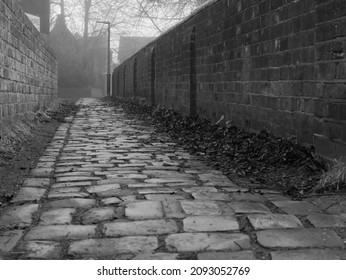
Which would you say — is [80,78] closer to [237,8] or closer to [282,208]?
[237,8]

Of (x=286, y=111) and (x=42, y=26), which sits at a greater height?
(x=42, y=26)

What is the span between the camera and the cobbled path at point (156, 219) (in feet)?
8.34

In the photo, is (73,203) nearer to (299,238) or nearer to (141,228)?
(141,228)

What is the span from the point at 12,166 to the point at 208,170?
215cm

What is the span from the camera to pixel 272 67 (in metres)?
5.85

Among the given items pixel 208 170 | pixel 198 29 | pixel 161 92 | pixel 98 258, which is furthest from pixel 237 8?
pixel 161 92

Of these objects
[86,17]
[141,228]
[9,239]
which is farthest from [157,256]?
[86,17]

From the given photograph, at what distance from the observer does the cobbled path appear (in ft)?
8.34

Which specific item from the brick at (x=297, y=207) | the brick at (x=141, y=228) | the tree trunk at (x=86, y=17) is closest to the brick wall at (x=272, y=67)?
the brick at (x=297, y=207)

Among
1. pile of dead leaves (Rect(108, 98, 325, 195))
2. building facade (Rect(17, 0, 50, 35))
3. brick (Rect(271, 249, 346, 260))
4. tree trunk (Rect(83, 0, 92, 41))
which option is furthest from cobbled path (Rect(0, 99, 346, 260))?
Answer: tree trunk (Rect(83, 0, 92, 41))

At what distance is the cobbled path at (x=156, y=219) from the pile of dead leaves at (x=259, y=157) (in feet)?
0.97

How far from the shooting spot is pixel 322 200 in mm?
3602

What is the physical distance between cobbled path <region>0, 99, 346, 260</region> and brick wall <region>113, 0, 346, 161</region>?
107 centimetres

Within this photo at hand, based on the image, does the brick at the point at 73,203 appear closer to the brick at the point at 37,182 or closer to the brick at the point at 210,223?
the brick at the point at 37,182
